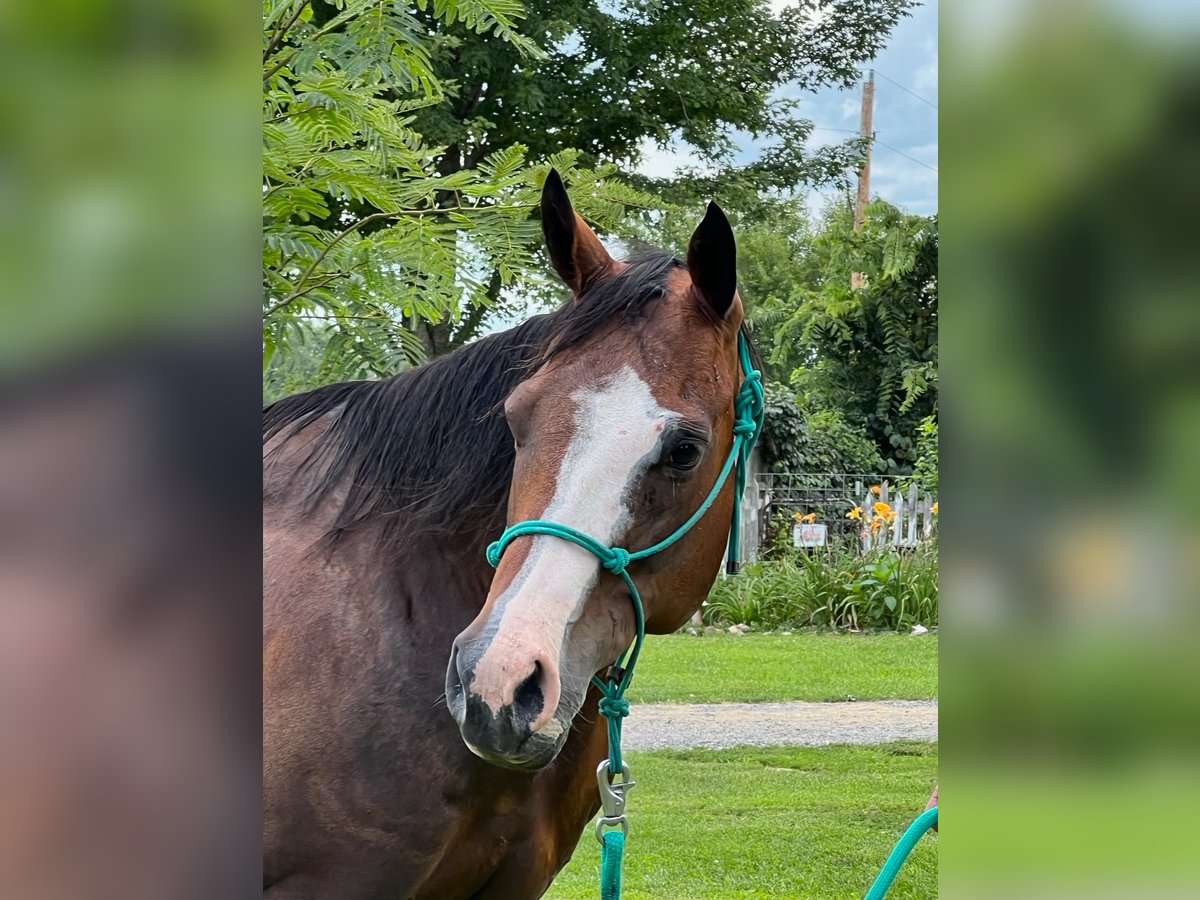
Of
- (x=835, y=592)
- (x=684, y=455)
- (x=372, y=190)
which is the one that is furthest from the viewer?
(x=835, y=592)

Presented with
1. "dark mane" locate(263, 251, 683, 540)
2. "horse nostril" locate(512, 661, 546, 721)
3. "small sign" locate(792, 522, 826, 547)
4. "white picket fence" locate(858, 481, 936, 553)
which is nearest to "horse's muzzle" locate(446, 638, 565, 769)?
"horse nostril" locate(512, 661, 546, 721)

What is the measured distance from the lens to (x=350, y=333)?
9.18 ft

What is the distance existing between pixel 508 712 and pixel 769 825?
3.63m

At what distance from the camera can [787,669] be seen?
6793 mm

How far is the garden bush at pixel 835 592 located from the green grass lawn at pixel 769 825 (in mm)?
2042

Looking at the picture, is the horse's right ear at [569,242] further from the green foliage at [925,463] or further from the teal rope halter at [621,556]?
the green foliage at [925,463]

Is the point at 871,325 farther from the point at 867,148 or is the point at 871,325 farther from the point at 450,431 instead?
the point at 450,431

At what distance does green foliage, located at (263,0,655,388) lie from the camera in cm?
223

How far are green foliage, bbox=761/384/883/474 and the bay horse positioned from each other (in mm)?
6567

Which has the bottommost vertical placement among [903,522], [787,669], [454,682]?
[787,669]
